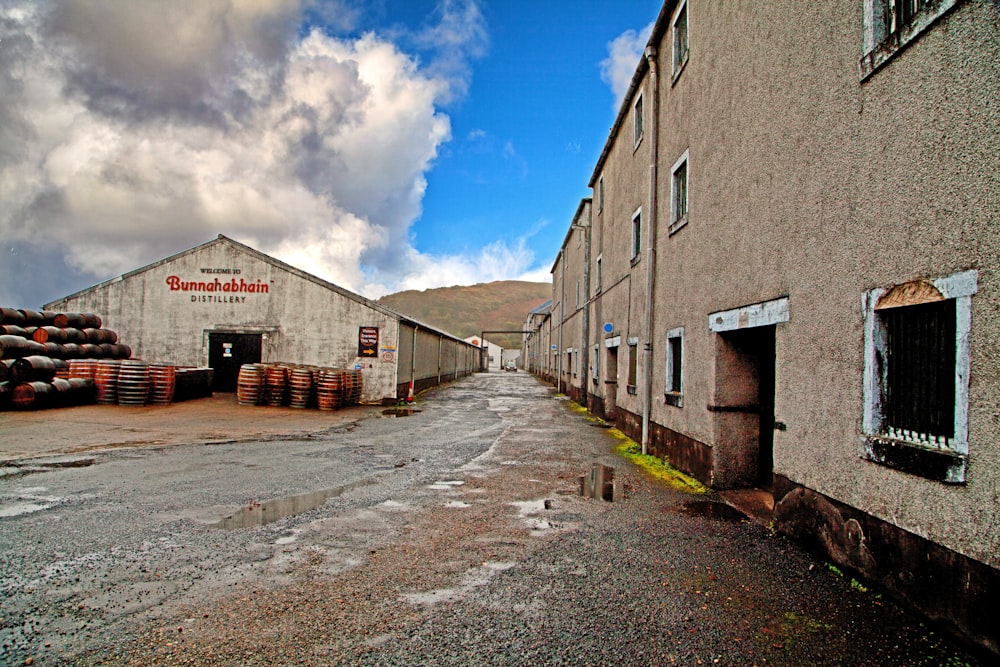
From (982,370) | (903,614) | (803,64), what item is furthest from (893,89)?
(903,614)

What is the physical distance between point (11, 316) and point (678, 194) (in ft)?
63.3

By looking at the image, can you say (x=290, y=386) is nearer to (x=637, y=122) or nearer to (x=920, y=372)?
(x=637, y=122)

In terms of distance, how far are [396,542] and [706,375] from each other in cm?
477

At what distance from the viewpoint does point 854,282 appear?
4.41m

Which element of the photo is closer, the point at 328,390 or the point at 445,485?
the point at 445,485

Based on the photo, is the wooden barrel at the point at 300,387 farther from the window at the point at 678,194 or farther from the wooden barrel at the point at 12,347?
the window at the point at 678,194

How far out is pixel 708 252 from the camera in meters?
7.89

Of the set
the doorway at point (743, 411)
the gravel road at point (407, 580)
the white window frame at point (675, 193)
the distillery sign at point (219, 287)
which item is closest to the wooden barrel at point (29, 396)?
the distillery sign at point (219, 287)

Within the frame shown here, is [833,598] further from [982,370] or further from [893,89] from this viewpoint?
[893,89]

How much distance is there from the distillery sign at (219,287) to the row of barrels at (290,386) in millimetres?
3909

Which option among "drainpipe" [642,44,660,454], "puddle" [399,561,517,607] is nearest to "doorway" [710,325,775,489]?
"drainpipe" [642,44,660,454]

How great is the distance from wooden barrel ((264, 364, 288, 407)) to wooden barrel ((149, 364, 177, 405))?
2.64 meters

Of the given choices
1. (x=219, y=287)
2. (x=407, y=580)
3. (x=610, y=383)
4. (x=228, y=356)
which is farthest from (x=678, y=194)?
(x=228, y=356)

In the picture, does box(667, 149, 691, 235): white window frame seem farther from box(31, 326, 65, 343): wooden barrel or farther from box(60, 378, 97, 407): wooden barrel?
box(31, 326, 65, 343): wooden barrel
